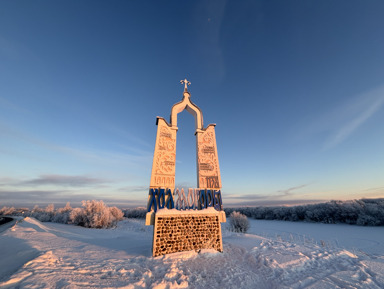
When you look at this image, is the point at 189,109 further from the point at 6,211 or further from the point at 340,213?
the point at 6,211

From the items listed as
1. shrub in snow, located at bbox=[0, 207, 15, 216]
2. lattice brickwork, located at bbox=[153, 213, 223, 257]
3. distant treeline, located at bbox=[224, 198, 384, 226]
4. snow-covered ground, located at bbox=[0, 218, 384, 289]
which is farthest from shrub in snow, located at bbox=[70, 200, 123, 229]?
distant treeline, located at bbox=[224, 198, 384, 226]

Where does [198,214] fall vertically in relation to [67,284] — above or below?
above

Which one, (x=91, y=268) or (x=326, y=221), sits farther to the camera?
(x=326, y=221)

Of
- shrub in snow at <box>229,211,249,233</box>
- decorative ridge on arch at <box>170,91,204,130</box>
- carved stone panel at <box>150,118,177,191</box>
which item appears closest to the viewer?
carved stone panel at <box>150,118,177,191</box>

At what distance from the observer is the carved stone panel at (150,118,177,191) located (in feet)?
29.9

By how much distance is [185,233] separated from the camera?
8.58m

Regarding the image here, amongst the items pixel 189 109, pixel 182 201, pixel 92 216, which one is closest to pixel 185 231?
pixel 182 201

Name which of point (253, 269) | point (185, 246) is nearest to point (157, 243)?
point (185, 246)


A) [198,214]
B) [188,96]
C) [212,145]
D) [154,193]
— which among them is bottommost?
[198,214]

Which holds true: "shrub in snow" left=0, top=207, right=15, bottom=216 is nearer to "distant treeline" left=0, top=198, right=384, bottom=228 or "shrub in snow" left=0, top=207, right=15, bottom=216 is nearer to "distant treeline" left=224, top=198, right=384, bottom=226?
"distant treeline" left=0, top=198, right=384, bottom=228

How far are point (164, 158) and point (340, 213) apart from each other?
39.2 m

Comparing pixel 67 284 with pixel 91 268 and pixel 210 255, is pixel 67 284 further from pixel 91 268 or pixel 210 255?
pixel 210 255

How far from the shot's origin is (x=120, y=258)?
7316 mm

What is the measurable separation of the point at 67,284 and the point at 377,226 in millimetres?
39370
